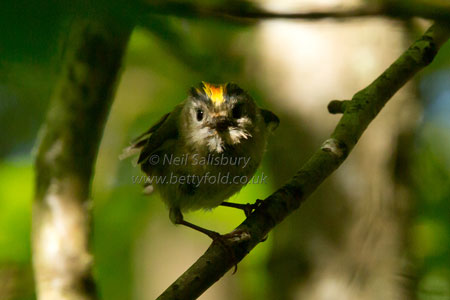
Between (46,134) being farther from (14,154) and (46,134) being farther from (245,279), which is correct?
(245,279)

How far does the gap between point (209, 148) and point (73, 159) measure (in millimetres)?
783

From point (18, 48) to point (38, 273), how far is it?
2.53 meters

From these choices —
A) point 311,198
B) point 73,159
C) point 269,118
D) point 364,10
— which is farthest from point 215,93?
point 364,10

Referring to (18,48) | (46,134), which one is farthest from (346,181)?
(18,48)

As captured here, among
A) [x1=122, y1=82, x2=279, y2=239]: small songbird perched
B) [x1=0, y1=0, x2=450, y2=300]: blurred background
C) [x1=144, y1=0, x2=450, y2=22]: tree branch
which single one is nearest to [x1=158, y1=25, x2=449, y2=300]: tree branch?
[x1=0, y1=0, x2=450, y2=300]: blurred background

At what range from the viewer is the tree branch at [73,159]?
116 inches

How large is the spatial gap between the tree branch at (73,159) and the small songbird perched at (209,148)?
1.90 ft

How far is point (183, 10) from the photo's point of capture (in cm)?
84

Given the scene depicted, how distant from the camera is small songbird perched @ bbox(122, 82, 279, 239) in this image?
11.1ft

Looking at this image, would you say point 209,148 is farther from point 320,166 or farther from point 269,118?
point 320,166

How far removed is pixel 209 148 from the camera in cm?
338

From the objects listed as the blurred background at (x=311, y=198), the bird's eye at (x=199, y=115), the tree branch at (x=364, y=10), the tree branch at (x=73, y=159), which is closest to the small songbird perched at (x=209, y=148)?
the bird's eye at (x=199, y=115)

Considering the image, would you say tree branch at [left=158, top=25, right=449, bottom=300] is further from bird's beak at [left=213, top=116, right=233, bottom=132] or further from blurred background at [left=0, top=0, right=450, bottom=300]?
bird's beak at [left=213, top=116, right=233, bottom=132]

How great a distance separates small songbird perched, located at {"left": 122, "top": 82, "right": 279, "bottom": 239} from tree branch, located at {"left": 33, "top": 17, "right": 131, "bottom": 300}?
579 millimetres
